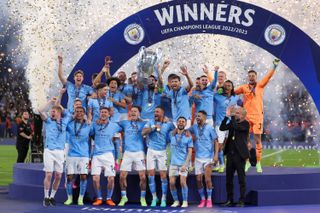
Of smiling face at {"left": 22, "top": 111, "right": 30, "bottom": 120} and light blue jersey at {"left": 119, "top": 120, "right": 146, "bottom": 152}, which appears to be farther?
smiling face at {"left": 22, "top": 111, "right": 30, "bottom": 120}

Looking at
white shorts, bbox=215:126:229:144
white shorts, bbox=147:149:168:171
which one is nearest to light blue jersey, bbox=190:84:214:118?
white shorts, bbox=215:126:229:144

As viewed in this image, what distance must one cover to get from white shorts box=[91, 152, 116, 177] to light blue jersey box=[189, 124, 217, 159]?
4.54 ft

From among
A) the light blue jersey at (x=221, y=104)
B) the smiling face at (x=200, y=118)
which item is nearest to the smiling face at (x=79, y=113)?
the smiling face at (x=200, y=118)

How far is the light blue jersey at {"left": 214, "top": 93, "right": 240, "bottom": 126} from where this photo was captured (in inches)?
563

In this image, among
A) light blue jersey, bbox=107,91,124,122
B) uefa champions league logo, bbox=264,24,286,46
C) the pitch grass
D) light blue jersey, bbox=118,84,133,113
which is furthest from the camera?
the pitch grass

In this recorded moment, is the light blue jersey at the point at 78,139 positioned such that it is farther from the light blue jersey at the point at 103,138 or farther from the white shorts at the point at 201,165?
the white shorts at the point at 201,165

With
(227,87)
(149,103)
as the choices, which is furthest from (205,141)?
(149,103)

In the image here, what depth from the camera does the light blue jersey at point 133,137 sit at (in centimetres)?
1350

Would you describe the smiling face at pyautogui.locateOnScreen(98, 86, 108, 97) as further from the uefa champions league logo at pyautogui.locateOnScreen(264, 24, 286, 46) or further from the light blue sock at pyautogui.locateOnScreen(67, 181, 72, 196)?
the uefa champions league logo at pyautogui.locateOnScreen(264, 24, 286, 46)

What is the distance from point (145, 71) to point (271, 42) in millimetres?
2516

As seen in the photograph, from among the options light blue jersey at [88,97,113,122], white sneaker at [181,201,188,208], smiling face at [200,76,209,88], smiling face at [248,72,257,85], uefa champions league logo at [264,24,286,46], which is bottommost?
white sneaker at [181,201,188,208]

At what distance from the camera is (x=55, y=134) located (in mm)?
13297

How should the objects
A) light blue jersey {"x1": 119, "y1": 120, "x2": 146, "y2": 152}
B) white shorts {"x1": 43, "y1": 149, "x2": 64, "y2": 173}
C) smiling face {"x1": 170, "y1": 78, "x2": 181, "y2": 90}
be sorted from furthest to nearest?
1. smiling face {"x1": 170, "y1": 78, "x2": 181, "y2": 90}
2. light blue jersey {"x1": 119, "y1": 120, "x2": 146, "y2": 152}
3. white shorts {"x1": 43, "y1": 149, "x2": 64, "y2": 173}

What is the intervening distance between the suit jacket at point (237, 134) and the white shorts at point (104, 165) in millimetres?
1826
